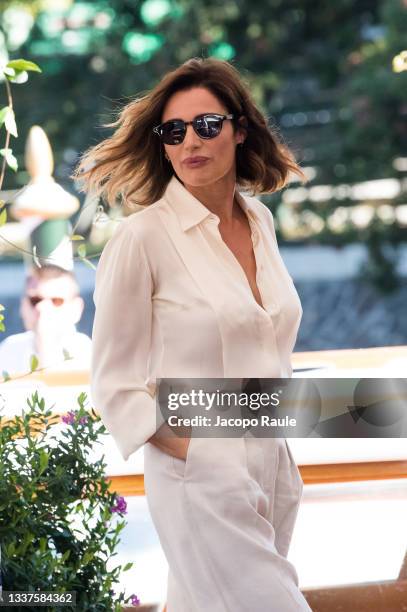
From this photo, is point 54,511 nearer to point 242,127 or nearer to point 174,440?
point 174,440

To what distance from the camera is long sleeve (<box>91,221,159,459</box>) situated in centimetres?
152

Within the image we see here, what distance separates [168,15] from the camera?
13.2m

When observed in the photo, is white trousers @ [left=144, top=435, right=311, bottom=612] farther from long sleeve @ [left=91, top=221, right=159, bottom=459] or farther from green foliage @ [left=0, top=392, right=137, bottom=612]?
green foliage @ [left=0, top=392, right=137, bottom=612]

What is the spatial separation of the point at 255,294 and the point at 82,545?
0.51 metres

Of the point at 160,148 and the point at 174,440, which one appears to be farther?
the point at 160,148

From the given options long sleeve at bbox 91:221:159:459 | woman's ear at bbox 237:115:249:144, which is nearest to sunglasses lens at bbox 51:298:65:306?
woman's ear at bbox 237:115:249:144

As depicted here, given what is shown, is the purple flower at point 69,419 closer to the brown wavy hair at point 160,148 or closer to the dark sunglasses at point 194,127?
the brown wavy hair at point 160,148

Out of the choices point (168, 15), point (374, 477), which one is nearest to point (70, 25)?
point (168, 15)

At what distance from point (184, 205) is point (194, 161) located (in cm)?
7

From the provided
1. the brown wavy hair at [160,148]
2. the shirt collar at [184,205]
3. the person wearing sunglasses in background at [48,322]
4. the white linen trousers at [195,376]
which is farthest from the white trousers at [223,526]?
the person wearing sunglasses in background at [48,322]

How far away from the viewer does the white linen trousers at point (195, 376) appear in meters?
1.52

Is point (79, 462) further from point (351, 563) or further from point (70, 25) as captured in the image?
point (70, 25)

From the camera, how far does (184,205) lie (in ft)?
5.34

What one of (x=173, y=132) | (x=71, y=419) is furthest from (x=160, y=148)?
(x=71, y=419)
